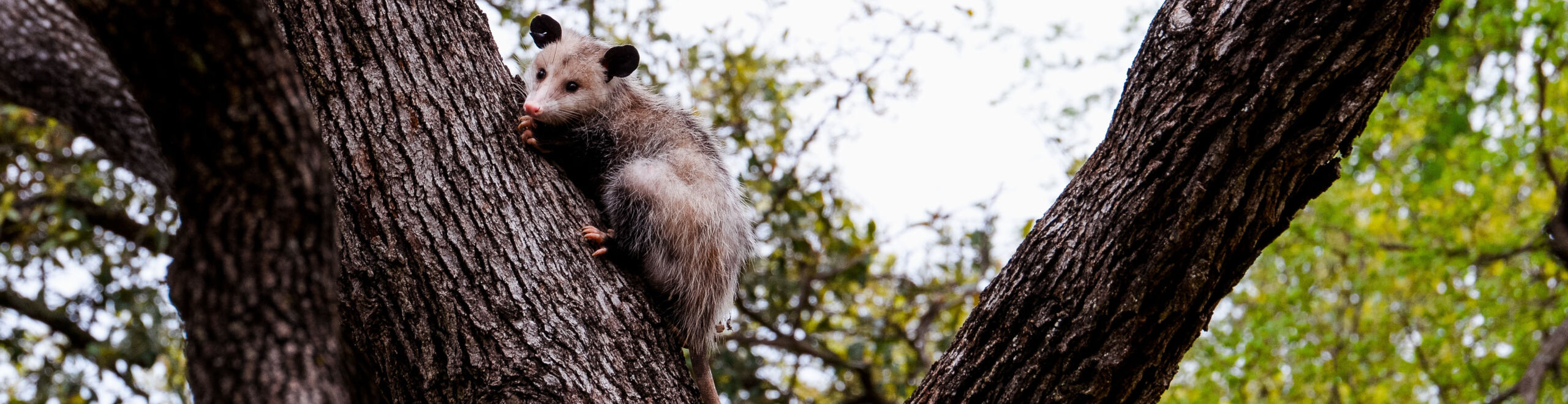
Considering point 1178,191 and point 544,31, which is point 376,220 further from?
point 1178,191

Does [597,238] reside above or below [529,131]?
below

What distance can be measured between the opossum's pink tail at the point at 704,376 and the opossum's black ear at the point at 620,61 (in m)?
1.05

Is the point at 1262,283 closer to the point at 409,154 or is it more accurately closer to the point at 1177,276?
the point at 1177,276

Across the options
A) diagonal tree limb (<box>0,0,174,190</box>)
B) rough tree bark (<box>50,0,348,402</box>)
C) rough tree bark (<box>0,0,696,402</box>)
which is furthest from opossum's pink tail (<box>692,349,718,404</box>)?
diagonal tree limb (<box>0,0,174,190</box>)

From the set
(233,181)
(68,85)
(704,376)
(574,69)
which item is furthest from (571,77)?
(233,181)

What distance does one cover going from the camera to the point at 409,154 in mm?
2180

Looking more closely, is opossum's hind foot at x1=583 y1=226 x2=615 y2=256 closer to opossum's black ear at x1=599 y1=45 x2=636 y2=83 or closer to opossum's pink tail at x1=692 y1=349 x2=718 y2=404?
opossum's pink tail at x1=692 y1=349 x2=718 y2=404

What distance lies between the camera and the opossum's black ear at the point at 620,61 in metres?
3.32

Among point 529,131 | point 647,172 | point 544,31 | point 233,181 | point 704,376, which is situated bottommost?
point 233,181

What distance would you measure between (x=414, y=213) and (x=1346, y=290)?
8112 mm

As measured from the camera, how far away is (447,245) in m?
2.13

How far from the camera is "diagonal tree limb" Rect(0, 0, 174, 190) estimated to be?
125 inches

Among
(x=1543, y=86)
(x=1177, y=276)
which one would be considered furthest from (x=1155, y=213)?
(x=1543, y=86)

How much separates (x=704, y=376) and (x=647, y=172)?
0.65 metres
